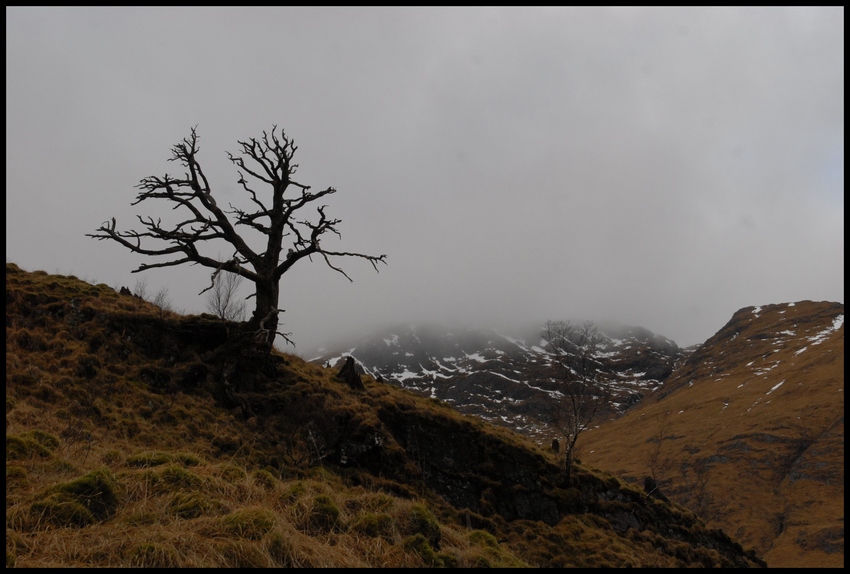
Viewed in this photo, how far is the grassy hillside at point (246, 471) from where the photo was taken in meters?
6.40

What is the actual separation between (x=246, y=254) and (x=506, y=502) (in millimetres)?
14310

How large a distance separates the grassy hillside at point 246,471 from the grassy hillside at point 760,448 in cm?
5376

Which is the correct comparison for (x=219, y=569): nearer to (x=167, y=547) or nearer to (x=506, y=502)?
(x=167, y=547)

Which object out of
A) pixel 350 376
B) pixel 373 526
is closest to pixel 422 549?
pixel 373 526

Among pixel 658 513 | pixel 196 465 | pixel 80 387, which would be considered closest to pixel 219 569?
pixel 196 465

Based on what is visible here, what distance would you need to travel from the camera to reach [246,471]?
1102 cm

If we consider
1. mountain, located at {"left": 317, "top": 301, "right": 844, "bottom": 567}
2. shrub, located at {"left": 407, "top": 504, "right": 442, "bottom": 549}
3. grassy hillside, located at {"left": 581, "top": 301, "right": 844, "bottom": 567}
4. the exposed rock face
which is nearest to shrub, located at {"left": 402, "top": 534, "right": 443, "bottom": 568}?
shrub, located at {"left": 407, "top": 504, "right": 442, "bottom": 549}

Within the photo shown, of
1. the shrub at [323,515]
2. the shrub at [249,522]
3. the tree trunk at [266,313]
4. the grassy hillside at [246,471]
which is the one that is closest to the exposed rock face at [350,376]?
the grassy hillside at [246,471]

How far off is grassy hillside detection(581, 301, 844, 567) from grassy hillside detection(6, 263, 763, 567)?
53756 mm

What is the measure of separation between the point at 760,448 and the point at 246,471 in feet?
378

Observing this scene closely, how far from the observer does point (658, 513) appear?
23.5 metres

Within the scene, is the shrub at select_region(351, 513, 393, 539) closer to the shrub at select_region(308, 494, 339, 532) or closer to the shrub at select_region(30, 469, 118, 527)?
the shrub at select_region(308, 494, 339, 532)

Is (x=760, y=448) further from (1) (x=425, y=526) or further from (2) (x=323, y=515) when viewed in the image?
(2) (x=323, y=515)

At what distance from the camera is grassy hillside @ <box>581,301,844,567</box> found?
74750 mm
